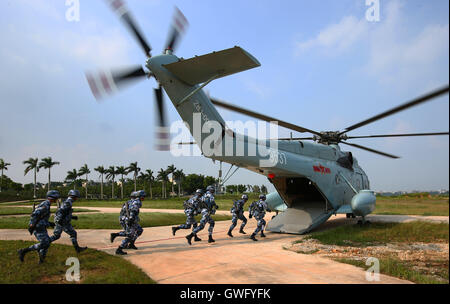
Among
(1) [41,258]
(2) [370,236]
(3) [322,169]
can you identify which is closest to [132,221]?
(1) [41,258]

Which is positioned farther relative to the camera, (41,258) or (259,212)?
(259,212)

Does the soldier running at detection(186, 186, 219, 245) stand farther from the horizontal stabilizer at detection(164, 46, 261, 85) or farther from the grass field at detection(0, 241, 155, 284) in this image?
the horizontal stabilizer at detection(164, 46, 261, 85)

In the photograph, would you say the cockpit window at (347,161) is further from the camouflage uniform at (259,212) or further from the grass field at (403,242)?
the camouflage uniform at (259,212)

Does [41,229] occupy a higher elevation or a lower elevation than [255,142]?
lower

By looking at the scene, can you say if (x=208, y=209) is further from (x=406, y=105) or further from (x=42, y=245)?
(x=406, y=105)

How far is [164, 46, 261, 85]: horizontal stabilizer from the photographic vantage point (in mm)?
6297

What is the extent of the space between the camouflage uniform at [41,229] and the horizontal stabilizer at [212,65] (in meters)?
4.64

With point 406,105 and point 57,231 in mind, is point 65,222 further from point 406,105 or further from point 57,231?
point 406,105

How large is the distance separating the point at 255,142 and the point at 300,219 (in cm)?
427

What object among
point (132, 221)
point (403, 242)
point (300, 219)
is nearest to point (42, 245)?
point (132, 221)

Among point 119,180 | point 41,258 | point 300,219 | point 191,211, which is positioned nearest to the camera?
point 41,258

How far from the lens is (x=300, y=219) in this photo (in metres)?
11.6

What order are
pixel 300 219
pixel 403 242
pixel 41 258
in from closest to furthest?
pixel 41 258 < pixel 403 242 < pixel 300 219

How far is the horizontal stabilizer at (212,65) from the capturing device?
6297 mm
